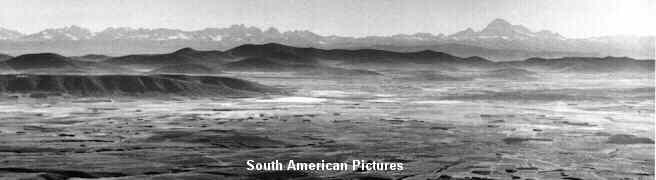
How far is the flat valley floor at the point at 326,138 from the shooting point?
1939 inches

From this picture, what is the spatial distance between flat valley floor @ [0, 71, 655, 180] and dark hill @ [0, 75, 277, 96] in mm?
19212

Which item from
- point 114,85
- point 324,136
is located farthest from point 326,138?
point 114,85

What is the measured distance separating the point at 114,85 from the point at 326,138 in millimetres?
90070

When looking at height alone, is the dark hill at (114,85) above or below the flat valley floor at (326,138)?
above

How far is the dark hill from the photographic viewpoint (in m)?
149

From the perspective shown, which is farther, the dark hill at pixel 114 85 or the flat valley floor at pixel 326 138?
the dark hill at pixel 114 85

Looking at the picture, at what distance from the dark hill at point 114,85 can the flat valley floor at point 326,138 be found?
756 inches

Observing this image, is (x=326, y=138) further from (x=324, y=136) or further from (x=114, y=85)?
(x=114, y=85)

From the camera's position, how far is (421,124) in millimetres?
86875

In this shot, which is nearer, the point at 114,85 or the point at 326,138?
the point at 326,138

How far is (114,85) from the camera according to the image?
6009 inches

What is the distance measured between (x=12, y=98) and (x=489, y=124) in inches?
3289

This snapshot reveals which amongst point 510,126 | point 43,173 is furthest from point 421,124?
point 43,173

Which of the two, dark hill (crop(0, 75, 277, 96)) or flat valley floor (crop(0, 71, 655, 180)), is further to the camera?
dark hill (crop(0, 75, 277, 96))
